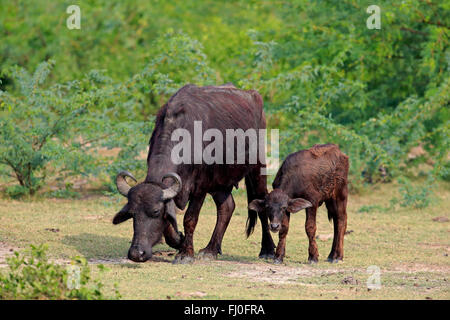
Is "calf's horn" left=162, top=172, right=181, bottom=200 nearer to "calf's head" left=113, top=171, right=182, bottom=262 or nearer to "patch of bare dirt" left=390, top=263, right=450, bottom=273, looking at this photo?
"calf's head" left=113, top=171, right=182, bottom=262

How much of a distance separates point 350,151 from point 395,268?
225 inches

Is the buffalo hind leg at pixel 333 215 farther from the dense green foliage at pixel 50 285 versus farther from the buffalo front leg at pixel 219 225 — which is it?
the dense green foliage at pixel 50 285

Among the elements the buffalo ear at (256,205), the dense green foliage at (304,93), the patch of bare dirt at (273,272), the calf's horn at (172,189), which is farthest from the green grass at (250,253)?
the dense green foliage at (304,93)

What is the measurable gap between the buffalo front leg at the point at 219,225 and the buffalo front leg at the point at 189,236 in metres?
0.25

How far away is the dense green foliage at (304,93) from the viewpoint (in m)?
13.7

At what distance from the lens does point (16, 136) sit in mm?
13375

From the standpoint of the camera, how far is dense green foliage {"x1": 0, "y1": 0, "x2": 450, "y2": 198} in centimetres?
1372

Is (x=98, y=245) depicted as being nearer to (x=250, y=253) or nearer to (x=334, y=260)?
(x=250, y=253)

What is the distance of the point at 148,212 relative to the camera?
859 centimetres

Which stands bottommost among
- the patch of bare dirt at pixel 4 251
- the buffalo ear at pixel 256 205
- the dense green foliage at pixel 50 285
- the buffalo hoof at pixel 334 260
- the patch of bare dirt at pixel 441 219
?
the patch of bare dirt at pixel 441 219

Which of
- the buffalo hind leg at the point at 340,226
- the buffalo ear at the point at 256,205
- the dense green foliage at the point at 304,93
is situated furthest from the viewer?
the dense green foliage at the point at 304,93

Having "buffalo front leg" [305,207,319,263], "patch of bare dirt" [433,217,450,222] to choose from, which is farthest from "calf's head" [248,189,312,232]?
"patch of bare dirt" [433,217,450,222]
